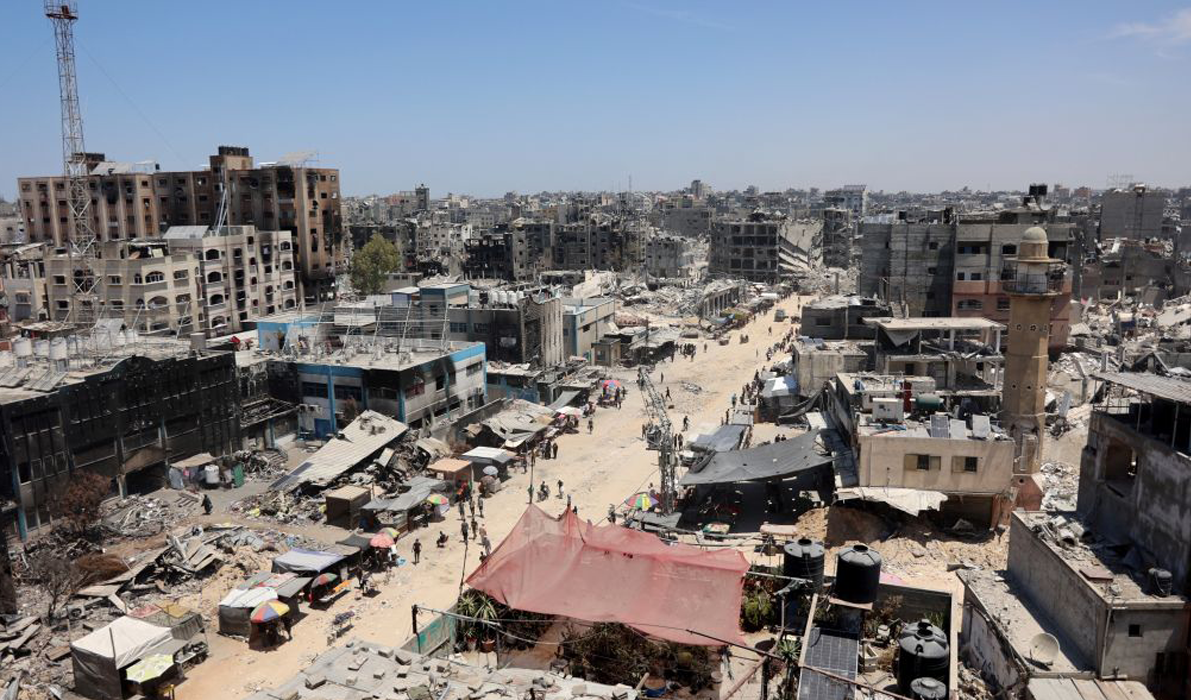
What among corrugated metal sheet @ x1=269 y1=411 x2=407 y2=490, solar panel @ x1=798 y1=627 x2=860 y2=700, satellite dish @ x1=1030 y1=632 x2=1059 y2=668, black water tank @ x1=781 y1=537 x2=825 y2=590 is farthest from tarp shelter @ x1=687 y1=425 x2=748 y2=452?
satellite dish @ x1=1030 y1=632 x2=1059 y2=668

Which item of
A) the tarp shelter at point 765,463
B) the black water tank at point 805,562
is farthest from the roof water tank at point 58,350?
the black water tank at point 805,562

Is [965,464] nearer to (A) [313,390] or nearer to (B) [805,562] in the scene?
(B) [805,562]

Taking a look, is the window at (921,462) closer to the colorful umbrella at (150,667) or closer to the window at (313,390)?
the colorful umbrella at (150,667)

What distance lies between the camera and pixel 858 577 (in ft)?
62.7

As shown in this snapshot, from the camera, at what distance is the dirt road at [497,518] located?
23.3 m

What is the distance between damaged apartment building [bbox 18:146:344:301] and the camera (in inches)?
2987

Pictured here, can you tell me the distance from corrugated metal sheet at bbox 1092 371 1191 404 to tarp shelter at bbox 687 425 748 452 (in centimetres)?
1709

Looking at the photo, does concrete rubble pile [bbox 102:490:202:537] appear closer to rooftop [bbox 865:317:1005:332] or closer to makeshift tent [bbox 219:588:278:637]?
makeshift tent [bbox 219:588:278:637]

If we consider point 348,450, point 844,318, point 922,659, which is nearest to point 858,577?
point 922,659

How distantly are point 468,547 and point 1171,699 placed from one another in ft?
71.7

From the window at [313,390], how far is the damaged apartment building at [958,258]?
37.6m

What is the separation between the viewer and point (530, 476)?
3950 centimetres

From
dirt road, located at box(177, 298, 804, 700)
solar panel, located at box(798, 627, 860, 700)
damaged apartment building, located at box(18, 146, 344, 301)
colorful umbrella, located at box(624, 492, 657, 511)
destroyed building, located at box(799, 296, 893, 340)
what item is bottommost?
dirt road, located at box(177, 298, 804, 700)

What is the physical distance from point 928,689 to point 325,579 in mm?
Answer: 19060
